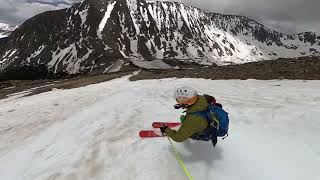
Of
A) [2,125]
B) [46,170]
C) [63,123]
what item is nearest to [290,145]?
[46,170]

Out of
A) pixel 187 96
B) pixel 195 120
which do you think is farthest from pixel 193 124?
pixel 187 96

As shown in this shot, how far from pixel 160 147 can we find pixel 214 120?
2.28m

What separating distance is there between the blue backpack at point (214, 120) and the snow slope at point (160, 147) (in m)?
0.69

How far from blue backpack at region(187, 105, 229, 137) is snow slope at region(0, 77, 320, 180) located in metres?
0.69

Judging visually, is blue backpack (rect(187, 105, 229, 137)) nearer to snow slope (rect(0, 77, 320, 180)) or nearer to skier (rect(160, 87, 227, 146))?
skier (rect(160, 87, 227, 146))

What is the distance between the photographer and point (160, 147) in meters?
10.8

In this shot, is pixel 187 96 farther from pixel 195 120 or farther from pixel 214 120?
pixel 214 120

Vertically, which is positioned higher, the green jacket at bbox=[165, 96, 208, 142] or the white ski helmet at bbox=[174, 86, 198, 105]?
the white ski helmet at bbox=[174, 86, 198, 105]

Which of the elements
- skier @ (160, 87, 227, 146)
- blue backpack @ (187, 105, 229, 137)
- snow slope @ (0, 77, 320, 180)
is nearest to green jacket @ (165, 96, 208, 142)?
skier @ (160, 87, 227, 146)

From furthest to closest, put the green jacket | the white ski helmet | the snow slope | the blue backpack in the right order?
the white ski helmet < the blue backpack < the green jacket < the snow slope

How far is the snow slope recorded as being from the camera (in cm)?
896

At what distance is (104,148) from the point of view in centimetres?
1120

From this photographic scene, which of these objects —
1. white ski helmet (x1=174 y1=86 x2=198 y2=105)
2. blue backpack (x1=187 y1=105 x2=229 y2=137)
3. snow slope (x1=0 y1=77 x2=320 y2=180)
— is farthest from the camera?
white ski helmet (x1=174 y1=86 x2=198 y2=105)

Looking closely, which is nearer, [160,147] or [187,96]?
[187,96]
